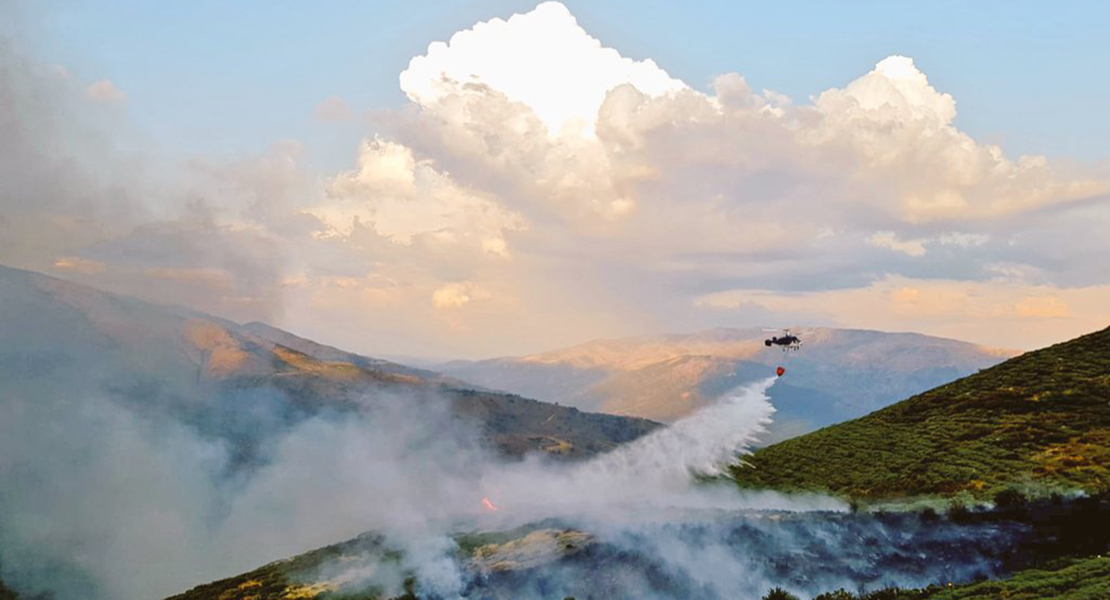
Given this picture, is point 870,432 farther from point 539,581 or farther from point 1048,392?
point 539,581

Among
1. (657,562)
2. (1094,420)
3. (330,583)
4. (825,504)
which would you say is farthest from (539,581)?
(1094,420)

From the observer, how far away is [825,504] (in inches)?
3022

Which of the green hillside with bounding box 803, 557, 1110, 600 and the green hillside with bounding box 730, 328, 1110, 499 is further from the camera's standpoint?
the green hillside with bounding box 730, 328, 1110, 499

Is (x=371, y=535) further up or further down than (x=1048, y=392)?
further down

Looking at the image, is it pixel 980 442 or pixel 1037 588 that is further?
pixel 980 442

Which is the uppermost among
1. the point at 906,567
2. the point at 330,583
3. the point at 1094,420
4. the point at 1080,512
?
the point at 1094,420

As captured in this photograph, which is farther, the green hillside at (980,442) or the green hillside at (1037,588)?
the green hillside at (980,442)

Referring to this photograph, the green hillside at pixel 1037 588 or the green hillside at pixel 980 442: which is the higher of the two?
the green hillside at pixel 980 442

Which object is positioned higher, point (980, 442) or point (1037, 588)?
point (980, 442)

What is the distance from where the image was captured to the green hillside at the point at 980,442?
75188mm

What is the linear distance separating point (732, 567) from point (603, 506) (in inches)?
727

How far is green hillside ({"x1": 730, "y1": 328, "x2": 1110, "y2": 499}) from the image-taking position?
75188 mm

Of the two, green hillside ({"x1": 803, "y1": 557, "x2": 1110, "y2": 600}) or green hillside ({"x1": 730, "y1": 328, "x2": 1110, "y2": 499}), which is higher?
green hillside ({"x1": 730, "y1": 328, "x2": 1110, "y2": 499})

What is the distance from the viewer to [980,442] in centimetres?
8931
